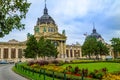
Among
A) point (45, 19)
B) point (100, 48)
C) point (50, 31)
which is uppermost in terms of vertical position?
point (45, 19)

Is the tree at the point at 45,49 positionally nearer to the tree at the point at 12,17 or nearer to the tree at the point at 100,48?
the tree at the point at 100,48

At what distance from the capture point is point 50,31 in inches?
5566

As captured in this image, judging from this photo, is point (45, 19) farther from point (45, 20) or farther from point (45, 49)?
point (45, 49)

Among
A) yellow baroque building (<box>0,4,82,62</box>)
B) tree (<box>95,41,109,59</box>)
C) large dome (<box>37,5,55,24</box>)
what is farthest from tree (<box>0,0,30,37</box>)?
large dome (<box>37,5,55,24</box>)

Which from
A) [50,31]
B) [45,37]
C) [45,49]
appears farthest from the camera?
[50,31]

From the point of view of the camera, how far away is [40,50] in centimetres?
9488

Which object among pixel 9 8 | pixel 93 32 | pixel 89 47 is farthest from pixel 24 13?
pixel 93 32

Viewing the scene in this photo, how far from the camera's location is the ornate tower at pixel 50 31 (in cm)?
13857

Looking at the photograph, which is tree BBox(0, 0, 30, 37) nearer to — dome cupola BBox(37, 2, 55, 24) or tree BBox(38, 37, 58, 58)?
tree BBox(38, 37, 58, 58)

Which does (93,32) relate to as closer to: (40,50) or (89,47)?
(89,47)

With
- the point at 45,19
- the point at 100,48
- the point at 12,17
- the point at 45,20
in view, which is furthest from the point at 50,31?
the point at 12,17

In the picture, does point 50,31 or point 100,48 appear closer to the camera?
point 100,48

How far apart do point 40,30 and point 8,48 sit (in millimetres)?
20958

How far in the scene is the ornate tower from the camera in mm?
138575
